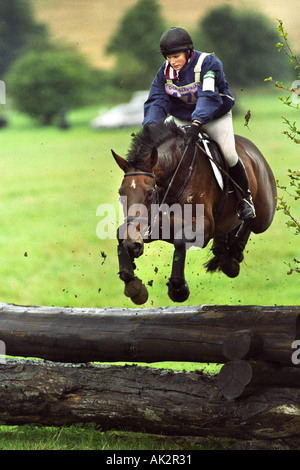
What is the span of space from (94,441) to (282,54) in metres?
4.54

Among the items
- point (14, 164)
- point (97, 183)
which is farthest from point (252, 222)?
point (14, 164)

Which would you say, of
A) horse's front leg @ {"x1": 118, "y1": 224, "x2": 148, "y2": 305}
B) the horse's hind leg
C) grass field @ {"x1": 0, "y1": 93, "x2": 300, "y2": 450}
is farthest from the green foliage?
horse's front leg @ {"x1": 118, "y1": 224, "x2": 148, "y2": 305}

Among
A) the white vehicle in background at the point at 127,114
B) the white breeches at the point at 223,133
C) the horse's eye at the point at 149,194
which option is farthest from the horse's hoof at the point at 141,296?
the white vehicle in background at the point at 127,114

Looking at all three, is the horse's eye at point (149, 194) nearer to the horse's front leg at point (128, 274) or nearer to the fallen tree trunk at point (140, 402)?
the horse's front leg at point (128, 274)

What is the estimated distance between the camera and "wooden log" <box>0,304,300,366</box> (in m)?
4.25

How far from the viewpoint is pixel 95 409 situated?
15.3 feet

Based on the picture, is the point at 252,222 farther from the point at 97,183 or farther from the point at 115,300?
the point at 97,183

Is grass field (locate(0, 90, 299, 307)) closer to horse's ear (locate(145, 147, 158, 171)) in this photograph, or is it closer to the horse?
the horse

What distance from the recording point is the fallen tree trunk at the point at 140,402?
13.6ft

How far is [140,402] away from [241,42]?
4.30 m

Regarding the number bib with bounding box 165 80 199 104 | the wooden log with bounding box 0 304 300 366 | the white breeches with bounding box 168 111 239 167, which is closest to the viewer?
the wooden log with bounding box 0 304 300 366

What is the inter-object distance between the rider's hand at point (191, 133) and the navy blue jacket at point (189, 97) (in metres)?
0.05

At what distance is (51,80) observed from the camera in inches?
432
